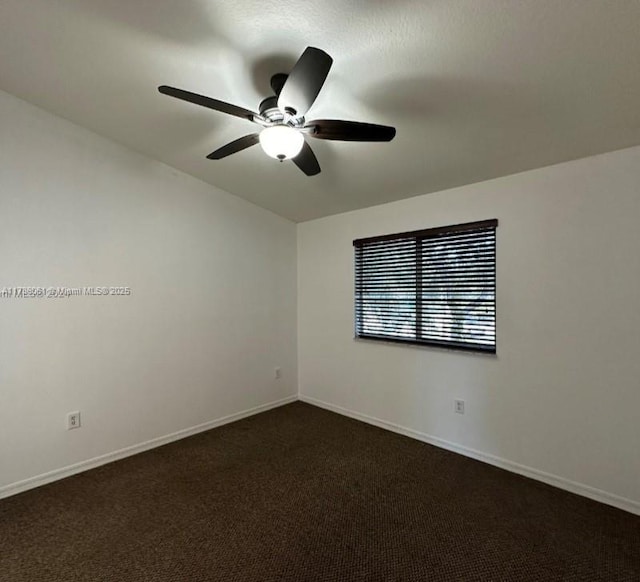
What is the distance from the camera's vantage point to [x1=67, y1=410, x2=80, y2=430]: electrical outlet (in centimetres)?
259

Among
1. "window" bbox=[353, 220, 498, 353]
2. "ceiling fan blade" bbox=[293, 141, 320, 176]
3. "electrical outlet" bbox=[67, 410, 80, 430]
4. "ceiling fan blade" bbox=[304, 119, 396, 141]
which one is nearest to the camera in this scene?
"ceiling fan blade" bbox=[304, 119, 396, 141]

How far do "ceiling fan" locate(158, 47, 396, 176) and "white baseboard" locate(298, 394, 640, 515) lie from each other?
2489mm

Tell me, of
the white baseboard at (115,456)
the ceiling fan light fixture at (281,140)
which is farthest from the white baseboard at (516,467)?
the ceiling fan light fixture at (281,140)

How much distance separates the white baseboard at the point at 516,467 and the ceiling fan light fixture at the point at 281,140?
264 cm

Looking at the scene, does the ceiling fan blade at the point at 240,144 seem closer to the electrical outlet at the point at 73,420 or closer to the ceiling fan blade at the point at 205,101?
the ceiling fan blade at the point at 205,101

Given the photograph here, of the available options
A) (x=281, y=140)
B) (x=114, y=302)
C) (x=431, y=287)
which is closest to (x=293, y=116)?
(x=281, y=140)

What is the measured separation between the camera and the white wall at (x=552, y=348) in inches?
85.0

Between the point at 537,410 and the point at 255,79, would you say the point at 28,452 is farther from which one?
the point at 537,410

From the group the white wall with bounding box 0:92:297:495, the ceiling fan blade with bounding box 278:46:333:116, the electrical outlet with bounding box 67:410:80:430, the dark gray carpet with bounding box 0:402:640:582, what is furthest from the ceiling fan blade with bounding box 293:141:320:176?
the electrical outlet with bounding box 67:410:80:430

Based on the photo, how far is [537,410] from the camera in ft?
8.18

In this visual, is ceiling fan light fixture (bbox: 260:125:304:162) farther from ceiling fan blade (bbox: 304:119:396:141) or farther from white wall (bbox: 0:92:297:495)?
white wall (bbox: 0:92:297:495)

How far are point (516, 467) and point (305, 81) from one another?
2.88 metres

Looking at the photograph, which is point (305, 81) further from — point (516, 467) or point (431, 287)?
point (516, 467)

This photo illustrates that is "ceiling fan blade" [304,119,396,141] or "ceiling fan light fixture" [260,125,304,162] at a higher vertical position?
"ceiling fan blade" [304,119,396,141]
